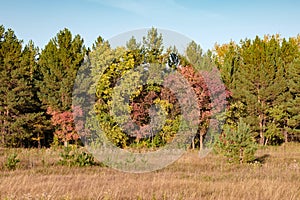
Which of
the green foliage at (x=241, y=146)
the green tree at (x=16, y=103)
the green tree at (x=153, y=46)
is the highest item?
the green tree at (x=153, y=46)

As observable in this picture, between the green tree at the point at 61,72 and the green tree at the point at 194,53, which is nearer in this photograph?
the green tree at the point at 61,72

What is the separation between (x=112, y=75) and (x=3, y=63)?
32.8 feet

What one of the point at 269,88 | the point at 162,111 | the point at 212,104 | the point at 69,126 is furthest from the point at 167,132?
the point at 269,88

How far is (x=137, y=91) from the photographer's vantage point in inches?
1067

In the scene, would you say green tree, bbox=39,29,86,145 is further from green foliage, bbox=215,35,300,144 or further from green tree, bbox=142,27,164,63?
green foliage, bbox=215,35,300,144

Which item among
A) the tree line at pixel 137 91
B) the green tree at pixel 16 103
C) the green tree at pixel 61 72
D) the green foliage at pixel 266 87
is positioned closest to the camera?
the tree line at pixel 137 91

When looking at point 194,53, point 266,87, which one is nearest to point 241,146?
point 194,53

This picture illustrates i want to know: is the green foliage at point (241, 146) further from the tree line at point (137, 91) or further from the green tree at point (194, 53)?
the green tree at point (194, 53)

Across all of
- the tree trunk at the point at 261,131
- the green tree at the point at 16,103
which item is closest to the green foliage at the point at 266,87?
the tree trunk at the point at 261,131

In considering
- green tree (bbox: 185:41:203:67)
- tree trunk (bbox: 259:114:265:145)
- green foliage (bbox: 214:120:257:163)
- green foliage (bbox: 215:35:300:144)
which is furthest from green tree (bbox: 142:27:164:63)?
green foliage (bbox: 214:120:257:163)

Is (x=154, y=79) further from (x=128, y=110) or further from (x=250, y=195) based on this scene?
(x=250, y=195)

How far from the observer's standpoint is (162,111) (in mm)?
27016

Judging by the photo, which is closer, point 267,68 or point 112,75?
point 112,75

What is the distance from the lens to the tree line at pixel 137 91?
28.0 meters
